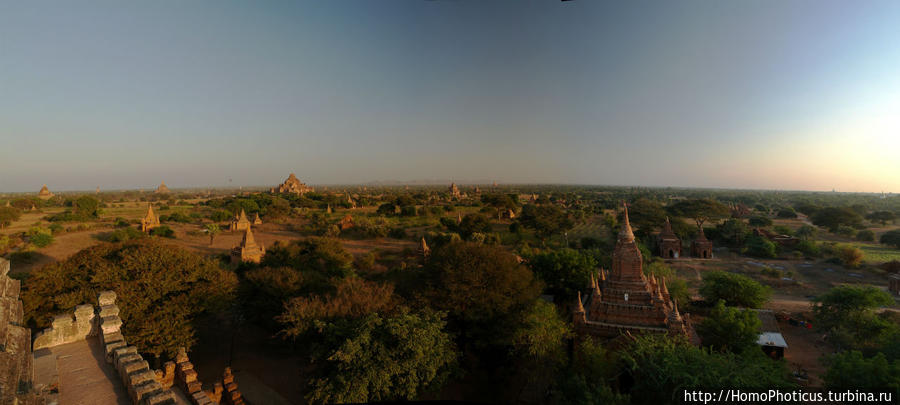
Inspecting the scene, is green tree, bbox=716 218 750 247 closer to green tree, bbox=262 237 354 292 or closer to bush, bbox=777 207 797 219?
bush, bbox=777 207 797 219

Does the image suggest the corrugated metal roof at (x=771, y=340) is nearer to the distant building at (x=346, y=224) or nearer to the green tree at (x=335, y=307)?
the green tree at (x=335, y=307)

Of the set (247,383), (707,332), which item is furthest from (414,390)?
(707,332)

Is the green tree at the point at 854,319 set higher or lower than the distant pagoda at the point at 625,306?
lower

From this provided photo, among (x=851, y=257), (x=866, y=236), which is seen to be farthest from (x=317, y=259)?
(x=866, y=236)

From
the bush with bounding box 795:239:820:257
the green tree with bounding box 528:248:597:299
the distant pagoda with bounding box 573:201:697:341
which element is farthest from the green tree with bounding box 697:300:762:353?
the bush with bounding box 795:239:820:257

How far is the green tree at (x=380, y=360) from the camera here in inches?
372

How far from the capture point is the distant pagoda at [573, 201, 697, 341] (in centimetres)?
1185

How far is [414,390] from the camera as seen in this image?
31.6ft

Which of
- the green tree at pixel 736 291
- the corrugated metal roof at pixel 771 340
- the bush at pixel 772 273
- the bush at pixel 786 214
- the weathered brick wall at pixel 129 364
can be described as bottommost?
the bush at pixel 772 273

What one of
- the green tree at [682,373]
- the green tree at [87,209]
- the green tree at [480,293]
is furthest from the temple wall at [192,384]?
the green tree at [87,209]

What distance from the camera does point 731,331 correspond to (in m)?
12.6

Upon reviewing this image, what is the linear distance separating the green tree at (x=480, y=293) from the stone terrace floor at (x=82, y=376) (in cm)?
829

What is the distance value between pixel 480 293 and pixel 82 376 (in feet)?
35.9

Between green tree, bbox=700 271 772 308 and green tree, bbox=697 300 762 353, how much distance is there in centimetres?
612
